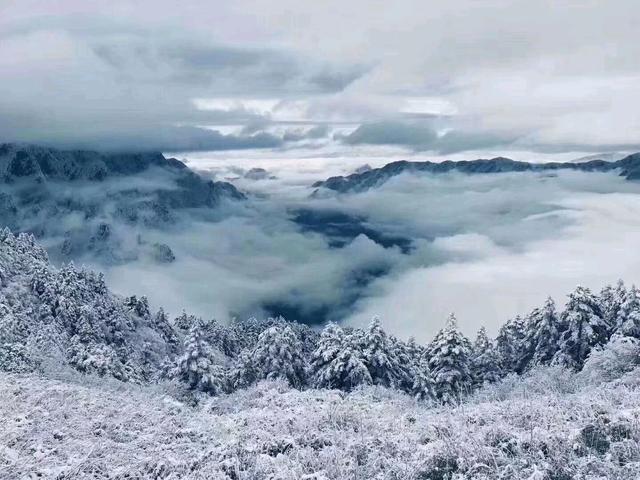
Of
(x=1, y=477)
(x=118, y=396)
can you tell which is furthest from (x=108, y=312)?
(x=1, y=477)

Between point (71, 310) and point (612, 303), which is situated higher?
point (612, 303)

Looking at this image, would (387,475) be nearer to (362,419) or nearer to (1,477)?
(362,419)

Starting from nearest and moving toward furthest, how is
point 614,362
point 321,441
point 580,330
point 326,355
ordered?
point 321,441 → point 614,362 → point 326,355 → point 580,330

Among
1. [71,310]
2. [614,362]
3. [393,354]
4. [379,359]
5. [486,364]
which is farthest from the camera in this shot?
[71,310]

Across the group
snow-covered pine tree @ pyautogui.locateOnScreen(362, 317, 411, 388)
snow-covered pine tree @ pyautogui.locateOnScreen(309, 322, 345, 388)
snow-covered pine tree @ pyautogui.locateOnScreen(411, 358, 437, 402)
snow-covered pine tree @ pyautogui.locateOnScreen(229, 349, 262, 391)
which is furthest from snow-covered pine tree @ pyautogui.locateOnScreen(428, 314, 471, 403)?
snow-covered pine tree @ pyautogui.locateOnScreen(229, 349, 262, 391)

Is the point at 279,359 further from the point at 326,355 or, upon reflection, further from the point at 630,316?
the point at 630,316

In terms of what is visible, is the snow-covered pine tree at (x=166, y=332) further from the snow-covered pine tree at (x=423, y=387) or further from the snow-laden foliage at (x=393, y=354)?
the snow-covered pine tree at (x=423, y=387)

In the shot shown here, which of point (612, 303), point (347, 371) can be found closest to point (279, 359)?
point (347, 371)

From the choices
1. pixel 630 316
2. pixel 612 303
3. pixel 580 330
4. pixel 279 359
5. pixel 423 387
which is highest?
pixel 630 316

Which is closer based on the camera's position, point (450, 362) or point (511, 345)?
point (450, 362)
